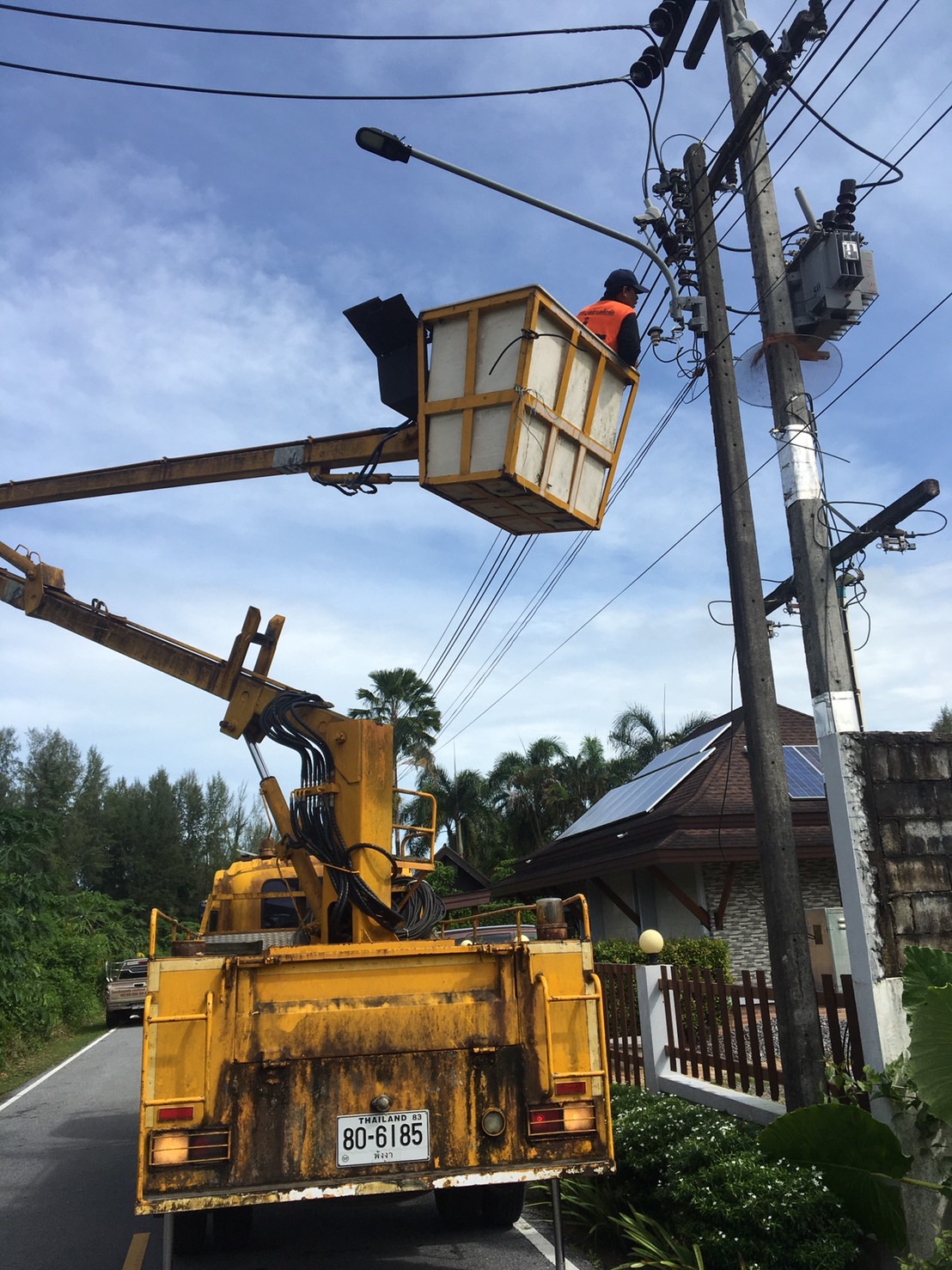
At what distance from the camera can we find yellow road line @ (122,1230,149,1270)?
248 inches

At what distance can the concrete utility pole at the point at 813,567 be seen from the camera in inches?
229

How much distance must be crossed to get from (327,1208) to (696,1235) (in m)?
3.23

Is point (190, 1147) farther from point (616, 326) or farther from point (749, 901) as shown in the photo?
point (749, 901)

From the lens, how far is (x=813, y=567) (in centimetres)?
739

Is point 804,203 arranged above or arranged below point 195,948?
above

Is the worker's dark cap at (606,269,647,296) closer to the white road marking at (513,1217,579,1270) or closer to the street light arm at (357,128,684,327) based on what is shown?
the street light arm at (357,128,684,327)

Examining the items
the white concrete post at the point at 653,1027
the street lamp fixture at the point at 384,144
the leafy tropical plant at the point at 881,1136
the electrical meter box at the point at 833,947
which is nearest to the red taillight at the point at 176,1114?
the leafy tropical plant at the point at 881,1136

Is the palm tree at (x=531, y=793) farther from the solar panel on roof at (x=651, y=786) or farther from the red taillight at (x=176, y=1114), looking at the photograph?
the red taillight at (x=176, y=1114)

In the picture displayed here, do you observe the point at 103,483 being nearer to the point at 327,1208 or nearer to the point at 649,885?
the point at 327,1208

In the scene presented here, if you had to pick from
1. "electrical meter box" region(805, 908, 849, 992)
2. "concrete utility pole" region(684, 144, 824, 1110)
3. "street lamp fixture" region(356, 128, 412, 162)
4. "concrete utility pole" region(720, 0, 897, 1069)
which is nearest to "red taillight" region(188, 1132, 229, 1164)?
"concrete utility pole" region(720, 0, 897, 1069)

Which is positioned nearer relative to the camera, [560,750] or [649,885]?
[649,885]

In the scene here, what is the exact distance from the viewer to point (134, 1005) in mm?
27422

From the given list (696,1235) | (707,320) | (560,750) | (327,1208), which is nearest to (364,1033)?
(696,1235)

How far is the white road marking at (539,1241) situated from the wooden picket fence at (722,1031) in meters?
1.46
